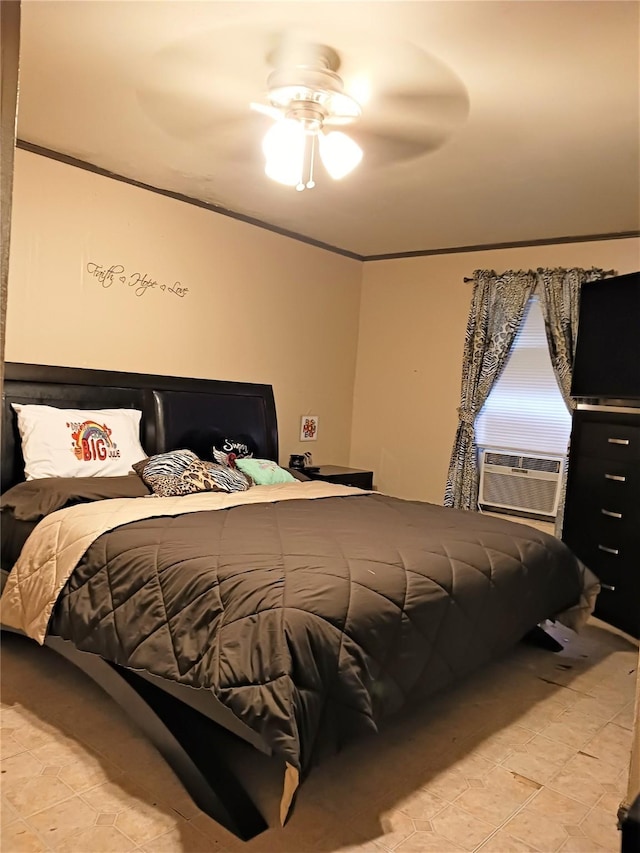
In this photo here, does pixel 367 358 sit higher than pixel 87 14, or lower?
lower

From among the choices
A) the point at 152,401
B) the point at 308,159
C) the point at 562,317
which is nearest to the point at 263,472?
the point at 152,401

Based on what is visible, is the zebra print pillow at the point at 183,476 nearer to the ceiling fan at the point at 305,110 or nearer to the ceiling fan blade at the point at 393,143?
the ceiling fan at the point at 305,110

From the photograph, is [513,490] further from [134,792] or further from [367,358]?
[134,792]

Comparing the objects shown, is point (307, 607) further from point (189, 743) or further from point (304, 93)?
point (304, 93)

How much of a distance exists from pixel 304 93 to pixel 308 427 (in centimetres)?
295

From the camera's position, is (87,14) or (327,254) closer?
(87,14)

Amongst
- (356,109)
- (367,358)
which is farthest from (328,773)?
(367,358)

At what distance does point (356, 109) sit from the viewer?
261 centimetres

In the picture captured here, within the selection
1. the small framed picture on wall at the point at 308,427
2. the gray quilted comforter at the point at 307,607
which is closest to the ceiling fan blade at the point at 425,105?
the gray quilted comforter at the point at 307,607

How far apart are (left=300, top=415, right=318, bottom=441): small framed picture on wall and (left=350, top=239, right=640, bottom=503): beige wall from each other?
1.60ft

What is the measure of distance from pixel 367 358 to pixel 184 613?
3.76 metres

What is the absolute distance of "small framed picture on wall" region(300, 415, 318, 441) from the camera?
5.12 meters

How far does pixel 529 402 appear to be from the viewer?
4637mm

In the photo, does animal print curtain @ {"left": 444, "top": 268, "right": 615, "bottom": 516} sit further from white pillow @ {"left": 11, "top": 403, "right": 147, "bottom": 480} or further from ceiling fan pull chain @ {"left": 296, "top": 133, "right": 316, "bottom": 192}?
white pillow @ {"left": 11, "top": 403, "right": 147, "bottom": 480}
